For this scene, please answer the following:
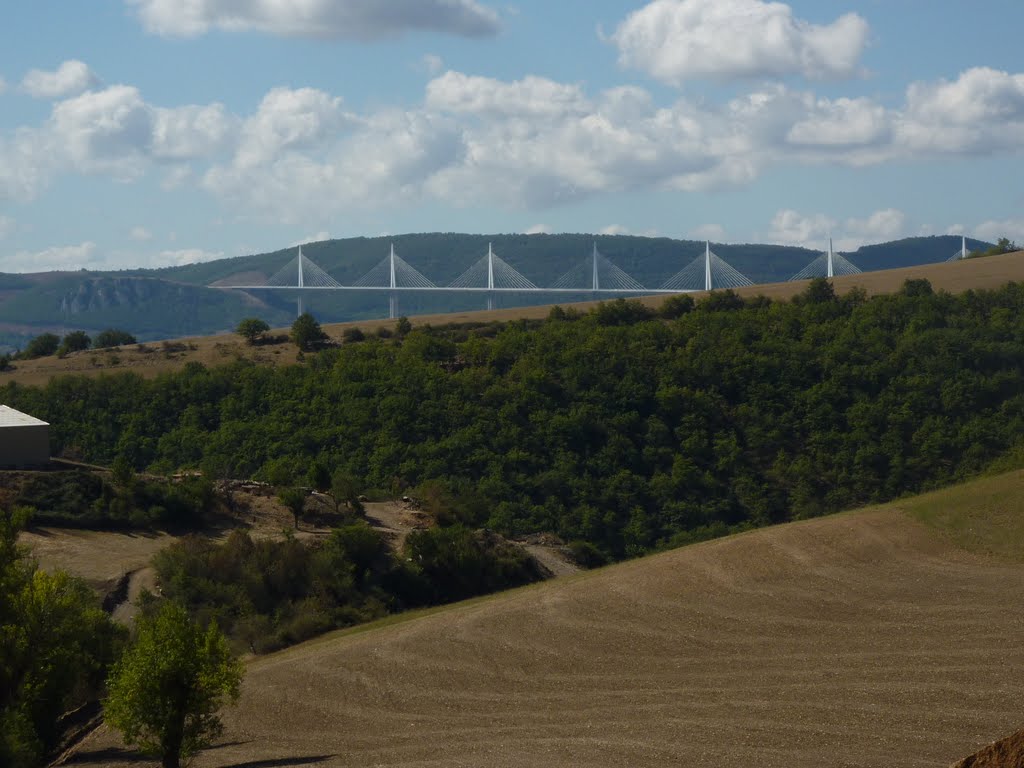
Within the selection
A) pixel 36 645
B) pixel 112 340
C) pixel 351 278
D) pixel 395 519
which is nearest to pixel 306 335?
pixel 112 340

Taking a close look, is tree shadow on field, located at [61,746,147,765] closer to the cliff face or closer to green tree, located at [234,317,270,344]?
green tree, located at [234,317,270,344]

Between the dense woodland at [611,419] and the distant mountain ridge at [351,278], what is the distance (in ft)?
223

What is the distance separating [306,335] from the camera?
5547cm

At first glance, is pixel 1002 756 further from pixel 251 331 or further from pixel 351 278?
pixel 351 278

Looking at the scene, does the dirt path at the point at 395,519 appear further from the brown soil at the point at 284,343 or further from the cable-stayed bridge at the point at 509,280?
the cable-stayed bridge at the point at 509,280

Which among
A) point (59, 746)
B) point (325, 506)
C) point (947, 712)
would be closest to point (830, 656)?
point (947, 712)

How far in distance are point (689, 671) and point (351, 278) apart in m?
131

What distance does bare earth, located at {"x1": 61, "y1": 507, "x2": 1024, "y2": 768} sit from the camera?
1533 centimetres

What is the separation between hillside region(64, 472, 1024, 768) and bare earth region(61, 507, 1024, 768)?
1.6 inches

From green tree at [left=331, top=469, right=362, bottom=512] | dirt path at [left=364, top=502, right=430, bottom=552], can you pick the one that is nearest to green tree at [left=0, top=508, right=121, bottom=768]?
dirt path at [left=364, top=502, right=430, bottom=552]

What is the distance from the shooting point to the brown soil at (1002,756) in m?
7.62

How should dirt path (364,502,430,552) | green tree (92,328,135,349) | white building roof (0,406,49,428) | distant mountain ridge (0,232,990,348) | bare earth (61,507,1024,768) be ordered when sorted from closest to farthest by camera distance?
bare earth (61,507,1024,768) < dirt path (364,502,430,552) < white building roof (0,406,49,428) < green tree (92,328,135,349) < distant mountain ridge (0,232,990,348)

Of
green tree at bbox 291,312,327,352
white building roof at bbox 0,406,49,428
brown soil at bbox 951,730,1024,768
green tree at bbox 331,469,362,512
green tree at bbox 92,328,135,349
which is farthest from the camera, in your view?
green tree at bbox 92,328,135,349

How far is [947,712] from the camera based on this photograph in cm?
1591
